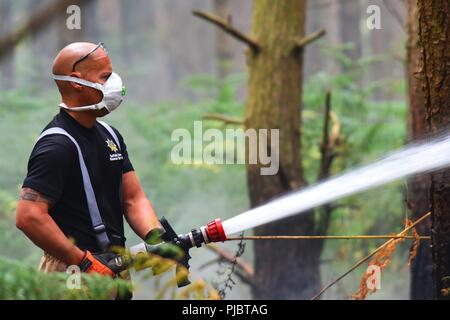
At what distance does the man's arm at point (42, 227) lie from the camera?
3.74 metres

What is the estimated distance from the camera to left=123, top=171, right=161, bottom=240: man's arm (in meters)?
4.39

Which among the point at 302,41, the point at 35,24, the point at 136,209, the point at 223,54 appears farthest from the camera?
the point at 223,54

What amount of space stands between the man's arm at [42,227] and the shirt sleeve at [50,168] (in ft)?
0.14

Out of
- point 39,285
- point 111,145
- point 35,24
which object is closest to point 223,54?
point 111,145

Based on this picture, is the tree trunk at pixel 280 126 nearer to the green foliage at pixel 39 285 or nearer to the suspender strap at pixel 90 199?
the suspender strap at pixel 90 199

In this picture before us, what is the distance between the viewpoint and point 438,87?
4.05 m

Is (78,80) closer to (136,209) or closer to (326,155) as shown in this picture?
(136,209)

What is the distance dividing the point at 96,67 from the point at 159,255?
3.72 feet

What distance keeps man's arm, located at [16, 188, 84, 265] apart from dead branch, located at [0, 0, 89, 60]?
1929mm

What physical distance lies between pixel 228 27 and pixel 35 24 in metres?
5.86

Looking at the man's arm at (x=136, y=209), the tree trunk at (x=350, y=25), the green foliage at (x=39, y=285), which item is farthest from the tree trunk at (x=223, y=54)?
the green foliage at (x=39, y=285)

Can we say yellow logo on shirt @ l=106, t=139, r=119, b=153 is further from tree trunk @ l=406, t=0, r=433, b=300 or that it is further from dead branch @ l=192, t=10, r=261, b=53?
dead branch @ l=192, t=10, r=261, b=53

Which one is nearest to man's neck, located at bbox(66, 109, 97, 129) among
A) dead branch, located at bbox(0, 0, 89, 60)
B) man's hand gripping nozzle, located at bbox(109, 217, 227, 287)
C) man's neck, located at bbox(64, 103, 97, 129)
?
man's neck, located at bbox(64, 103, 97, 129)

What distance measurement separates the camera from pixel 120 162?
4270mm
